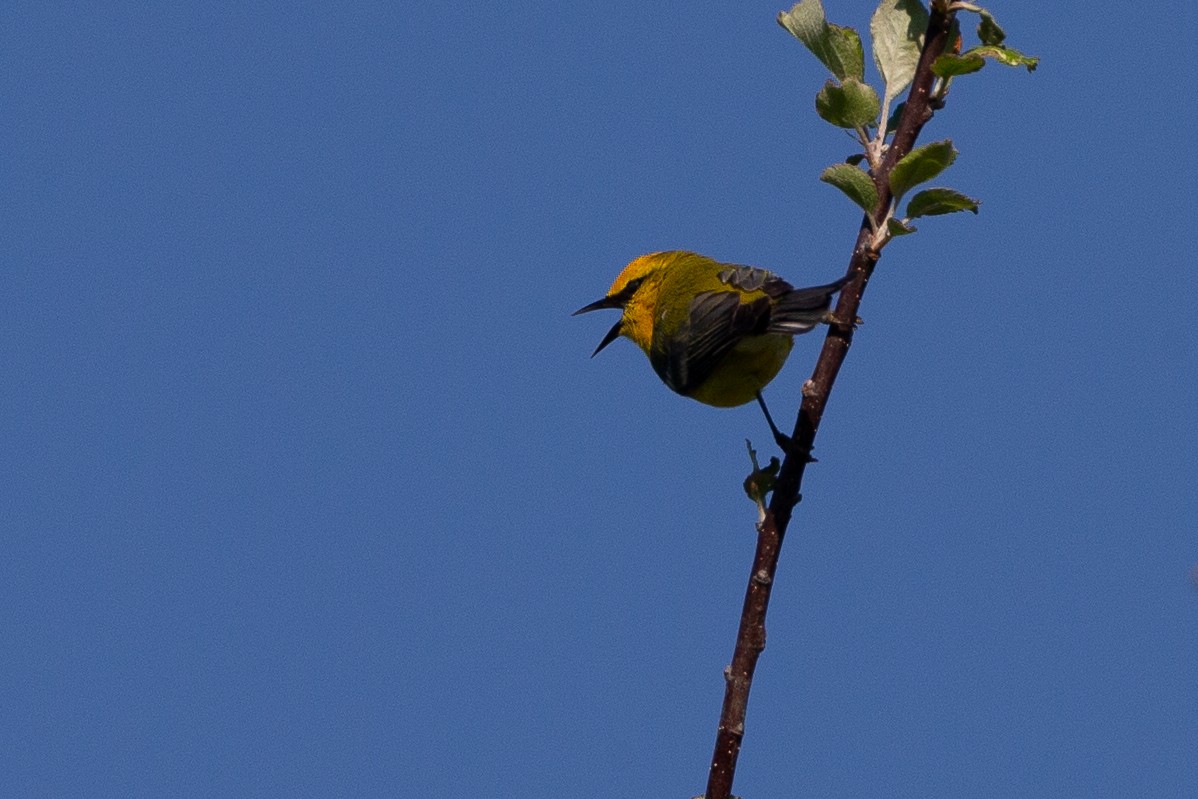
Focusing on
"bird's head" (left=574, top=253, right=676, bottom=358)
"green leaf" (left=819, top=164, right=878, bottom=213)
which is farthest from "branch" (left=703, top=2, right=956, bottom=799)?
"bird's head" (left=574, top=253, right=676, bottom=358)

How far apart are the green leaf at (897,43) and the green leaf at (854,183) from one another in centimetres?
54

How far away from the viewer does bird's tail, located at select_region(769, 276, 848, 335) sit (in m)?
5.64

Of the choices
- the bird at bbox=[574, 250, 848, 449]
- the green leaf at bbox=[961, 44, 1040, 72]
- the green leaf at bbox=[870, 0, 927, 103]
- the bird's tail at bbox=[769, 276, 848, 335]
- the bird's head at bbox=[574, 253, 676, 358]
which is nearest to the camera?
the green leaf at bbox=[961, 44, 1040, 72]

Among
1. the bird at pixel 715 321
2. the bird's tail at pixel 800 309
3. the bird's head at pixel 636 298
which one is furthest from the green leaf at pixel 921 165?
the bird's head at pixel 636 298

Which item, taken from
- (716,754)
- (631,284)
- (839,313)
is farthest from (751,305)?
(716,754)

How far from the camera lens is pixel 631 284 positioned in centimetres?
783

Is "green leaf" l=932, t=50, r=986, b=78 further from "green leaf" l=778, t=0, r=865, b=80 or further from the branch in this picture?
"green leaf" l=778, t=0, r=865, b=80

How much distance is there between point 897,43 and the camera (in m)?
3.56

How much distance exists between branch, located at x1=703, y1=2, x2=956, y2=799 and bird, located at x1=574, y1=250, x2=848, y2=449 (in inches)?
77.8

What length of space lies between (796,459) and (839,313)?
46 centimetres

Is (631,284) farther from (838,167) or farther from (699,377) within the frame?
(838,167)

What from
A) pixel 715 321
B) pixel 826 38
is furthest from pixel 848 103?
pixel 715 321

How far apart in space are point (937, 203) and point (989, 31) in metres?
0.51

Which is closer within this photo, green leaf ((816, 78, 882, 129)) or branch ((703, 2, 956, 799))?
branch ((703, 2, 956, 799))
